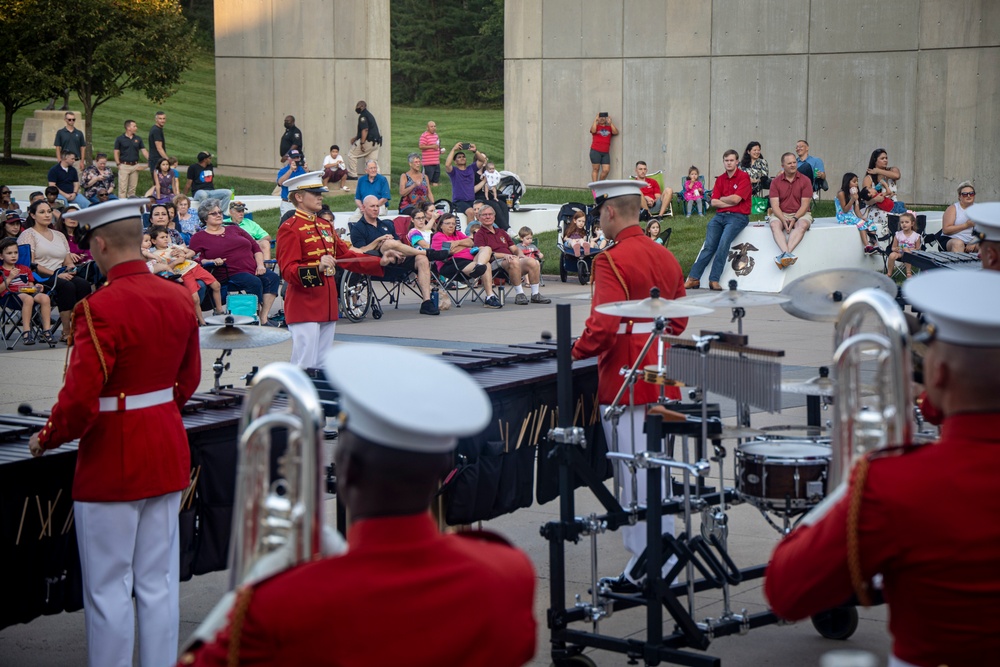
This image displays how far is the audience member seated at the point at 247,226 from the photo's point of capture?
53.1 feet

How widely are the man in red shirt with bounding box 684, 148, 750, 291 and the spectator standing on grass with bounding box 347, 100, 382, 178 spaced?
11413mm

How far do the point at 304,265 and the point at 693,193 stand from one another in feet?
53.4

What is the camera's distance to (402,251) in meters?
16.3

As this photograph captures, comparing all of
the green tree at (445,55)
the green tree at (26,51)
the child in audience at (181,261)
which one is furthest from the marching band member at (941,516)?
the green tree at (445,55)

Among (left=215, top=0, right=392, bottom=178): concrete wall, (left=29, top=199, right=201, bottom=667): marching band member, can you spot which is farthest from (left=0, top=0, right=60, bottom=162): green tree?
(left=29, top=199, right=201, bottom=667): marching band member

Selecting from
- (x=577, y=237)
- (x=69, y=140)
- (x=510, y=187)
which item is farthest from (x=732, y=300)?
(x=69, y=140)

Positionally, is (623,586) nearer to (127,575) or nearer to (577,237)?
(127,575)

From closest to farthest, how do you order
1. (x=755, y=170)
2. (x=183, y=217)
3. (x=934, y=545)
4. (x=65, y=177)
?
1. (x=934, y=545)
2. (x=183, y=217)
3. (x=755, y=170)
4. (x=65, y=177)

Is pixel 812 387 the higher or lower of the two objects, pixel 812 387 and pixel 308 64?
the lower

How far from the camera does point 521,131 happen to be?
99.1ft

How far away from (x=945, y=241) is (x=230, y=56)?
62.1ft

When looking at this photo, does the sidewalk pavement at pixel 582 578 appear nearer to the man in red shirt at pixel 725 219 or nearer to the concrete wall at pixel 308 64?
the man in red shirt at pixel 725 219

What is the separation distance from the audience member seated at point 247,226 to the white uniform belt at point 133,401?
1103cm

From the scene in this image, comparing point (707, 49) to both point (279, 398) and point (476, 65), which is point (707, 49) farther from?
point (476, 65)
